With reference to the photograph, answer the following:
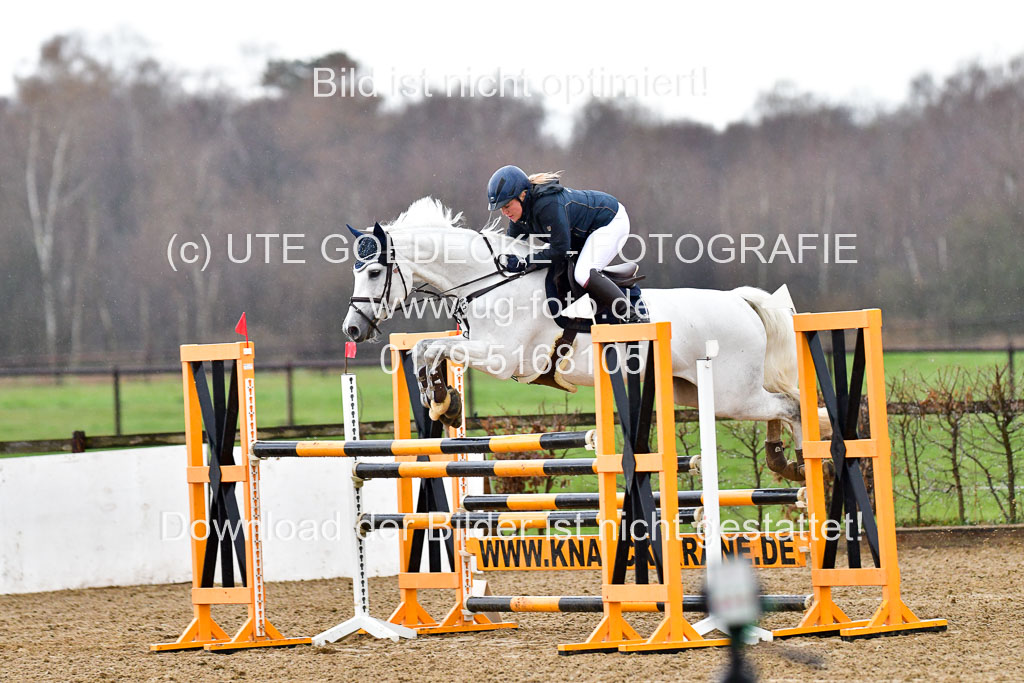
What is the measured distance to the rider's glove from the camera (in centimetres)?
443

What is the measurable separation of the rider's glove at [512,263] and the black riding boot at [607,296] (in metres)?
0.31

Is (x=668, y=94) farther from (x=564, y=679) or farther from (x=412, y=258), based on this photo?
(x=564, y=679)

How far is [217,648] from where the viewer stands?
4.23 m

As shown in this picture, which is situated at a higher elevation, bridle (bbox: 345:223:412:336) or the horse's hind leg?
bridle (bbox: 345:223:412:336)

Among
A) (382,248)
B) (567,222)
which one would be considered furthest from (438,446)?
(567,222)

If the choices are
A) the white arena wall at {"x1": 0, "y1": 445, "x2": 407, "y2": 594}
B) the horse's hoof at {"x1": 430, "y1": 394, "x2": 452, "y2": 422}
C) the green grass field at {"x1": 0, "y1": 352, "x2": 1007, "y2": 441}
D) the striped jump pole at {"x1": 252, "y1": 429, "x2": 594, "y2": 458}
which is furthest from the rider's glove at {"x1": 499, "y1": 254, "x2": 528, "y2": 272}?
the green grass field at {"x1": 0, "y1": 352, "x2": 1007, "y2": 441}

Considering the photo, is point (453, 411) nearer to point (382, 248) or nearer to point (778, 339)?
point (382, 248)

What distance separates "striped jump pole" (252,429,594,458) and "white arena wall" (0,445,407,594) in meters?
1.96

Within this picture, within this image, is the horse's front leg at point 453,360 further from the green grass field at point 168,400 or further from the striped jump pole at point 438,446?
the green grass field at point 168,400

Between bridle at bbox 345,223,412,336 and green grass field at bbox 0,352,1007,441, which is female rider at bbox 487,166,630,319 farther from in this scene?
green grass field at bbox 0,352,1007,441

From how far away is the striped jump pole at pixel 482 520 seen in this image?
4.06 m

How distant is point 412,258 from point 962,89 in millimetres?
9631

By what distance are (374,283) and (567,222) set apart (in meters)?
0.81

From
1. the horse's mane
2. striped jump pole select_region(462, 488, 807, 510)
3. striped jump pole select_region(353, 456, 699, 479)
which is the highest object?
the horse's mane
